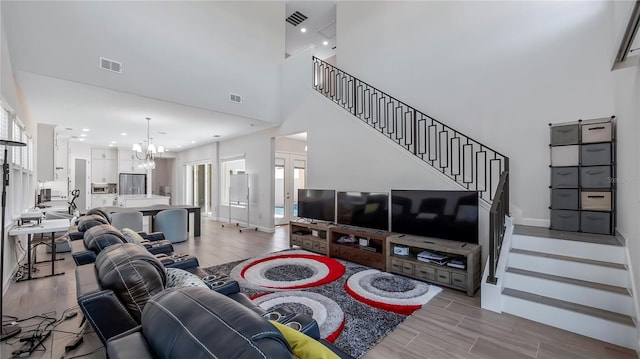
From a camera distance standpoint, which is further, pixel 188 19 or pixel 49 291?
pixel 188 19

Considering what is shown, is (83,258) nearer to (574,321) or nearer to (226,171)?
(574,321)

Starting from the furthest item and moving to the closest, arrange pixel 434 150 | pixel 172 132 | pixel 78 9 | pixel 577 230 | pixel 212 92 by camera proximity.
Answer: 1. pixel 172 132
2. pixel 212 92
3. pixel 434 150
4. pixel 78 9
5. pixel 577 230

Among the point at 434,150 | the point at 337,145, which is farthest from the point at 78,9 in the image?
the point at 434,150

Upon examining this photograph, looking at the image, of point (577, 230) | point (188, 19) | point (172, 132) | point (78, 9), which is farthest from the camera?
point (172, 132)

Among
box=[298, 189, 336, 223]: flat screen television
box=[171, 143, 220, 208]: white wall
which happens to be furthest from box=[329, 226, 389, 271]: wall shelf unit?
box=[171, 143, 220, 208]: white wall

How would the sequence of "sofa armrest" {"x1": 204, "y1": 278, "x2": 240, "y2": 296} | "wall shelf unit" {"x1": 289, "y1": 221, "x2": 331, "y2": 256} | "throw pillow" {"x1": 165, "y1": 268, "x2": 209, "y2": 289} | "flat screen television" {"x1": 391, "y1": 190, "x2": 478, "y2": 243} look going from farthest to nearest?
"wall shelf unit" {"x1": 289, "y1": 221, "x2": 331, "y2": 256}
"flat screen television" {"x1": 391, "y1": 190, "x2": 478, "y2": 243}
"sofa armrest" {"x1": 204, "y1": 278, "x2": 240, "y2": 296}
"throw pillow" {"x1": 165, "y1": 268, "x2": 209, "y2": 289}

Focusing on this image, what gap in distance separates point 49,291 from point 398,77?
257 inches

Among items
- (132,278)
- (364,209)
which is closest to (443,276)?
(364,209)

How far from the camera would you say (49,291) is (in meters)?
3.53

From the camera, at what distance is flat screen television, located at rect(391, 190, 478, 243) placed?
3.68 meters

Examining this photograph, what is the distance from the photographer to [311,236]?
5.45m

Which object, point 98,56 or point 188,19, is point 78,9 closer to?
point 98,56

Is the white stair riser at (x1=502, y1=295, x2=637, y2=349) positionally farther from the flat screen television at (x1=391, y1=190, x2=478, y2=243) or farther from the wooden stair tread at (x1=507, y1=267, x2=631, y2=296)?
the flat screen television at (x1=391, y1=190, x2=478, y2=243)

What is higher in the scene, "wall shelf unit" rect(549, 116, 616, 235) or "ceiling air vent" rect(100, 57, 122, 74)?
"ceiling air vent" rect(100, 57, 122, 74)
